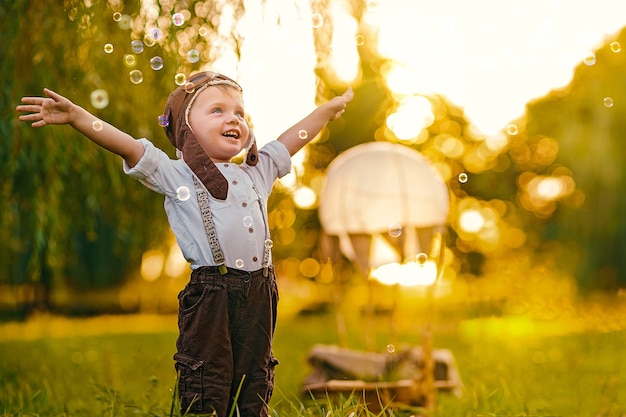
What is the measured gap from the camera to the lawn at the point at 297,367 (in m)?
4.45

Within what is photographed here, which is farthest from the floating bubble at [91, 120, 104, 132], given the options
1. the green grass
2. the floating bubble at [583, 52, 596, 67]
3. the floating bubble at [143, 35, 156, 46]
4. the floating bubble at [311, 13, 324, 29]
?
the floating bubble at [583, 52, 596, 67]

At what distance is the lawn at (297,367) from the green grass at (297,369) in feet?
0.05

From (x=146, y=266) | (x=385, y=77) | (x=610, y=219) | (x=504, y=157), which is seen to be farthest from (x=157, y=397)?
(x=504, y=157)

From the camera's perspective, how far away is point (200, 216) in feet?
9.29

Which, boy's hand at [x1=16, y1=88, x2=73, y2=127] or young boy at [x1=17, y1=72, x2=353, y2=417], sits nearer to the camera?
boy's hand at [x1=16, y1=88, x2=73, y2=127]

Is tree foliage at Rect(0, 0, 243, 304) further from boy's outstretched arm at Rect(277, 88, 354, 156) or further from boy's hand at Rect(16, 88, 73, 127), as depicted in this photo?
boy's hand at Rect(16, 88, 73, 127)

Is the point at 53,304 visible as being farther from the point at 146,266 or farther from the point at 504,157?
the point at 504,157

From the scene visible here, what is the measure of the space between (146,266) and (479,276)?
6.66 meters

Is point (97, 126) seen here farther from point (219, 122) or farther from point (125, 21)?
point (125, 21)

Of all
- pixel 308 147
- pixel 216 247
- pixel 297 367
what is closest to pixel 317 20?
pixel 216 247

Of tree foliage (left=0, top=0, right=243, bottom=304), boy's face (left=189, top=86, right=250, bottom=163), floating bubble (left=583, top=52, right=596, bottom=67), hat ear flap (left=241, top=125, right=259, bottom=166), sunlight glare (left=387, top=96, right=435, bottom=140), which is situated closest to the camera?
boy's face (left=189, top=86, right=250, bottom=163)

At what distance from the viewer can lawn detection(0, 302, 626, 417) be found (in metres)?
4.45

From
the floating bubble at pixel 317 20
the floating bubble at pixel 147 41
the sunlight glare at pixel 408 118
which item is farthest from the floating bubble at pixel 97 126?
the sunlight glare at pixel 408 118

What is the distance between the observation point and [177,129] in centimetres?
300
